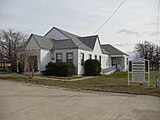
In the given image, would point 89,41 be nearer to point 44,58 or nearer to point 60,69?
point 44,58

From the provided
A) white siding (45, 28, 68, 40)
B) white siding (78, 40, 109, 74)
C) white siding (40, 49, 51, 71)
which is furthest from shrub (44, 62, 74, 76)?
white siding (45, 28, 68, 40)

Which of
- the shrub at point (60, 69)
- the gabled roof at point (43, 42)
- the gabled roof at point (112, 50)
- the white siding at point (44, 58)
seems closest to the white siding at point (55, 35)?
the gabled roof at point (43, 42)

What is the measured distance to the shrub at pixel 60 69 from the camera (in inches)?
1069

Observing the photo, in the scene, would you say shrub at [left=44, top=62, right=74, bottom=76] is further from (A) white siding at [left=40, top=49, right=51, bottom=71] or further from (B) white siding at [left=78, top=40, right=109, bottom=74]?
(B) white siding at [left=78, top=40, right=109, bottom=74]

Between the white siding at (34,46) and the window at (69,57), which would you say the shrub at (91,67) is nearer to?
the window at (69,57)

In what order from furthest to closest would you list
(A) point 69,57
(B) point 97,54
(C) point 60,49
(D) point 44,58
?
1. (B) point 97,54
2. (C) point 60,49
3. (A) point 69,57
4. (D) point 44,58

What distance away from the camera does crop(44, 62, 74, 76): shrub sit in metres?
27.1

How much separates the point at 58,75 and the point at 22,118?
20.9m

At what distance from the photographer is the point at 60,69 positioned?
2730cm

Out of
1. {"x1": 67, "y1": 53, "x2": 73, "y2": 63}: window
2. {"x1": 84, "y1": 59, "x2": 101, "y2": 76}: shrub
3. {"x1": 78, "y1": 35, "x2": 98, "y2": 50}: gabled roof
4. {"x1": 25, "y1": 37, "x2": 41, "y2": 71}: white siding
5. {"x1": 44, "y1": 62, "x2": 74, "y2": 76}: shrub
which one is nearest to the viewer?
{"x1": 44, "y1": 62, "x2": 74, "y2": 76}: shrub

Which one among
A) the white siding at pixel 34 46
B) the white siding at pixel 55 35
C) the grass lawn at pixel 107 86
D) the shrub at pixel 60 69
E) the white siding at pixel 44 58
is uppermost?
the white siding at pixel 55 35

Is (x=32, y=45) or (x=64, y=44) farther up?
(x=64, y=44)

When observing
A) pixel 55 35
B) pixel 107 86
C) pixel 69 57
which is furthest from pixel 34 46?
pixel 107 86

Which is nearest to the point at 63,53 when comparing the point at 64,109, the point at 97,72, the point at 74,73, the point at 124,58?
the point at 74,73
